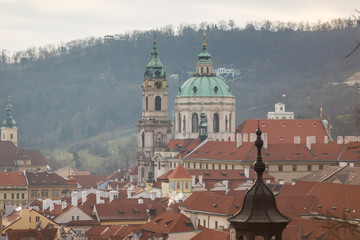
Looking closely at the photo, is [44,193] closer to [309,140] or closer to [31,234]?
[309,140]

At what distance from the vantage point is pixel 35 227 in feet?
304

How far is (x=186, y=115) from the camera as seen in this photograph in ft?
506

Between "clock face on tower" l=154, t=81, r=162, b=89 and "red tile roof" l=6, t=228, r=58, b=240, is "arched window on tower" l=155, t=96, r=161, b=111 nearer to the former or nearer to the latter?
"clock face on tower" l=154, t=81, r=162, b=89

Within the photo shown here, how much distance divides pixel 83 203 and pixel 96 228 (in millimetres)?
14968

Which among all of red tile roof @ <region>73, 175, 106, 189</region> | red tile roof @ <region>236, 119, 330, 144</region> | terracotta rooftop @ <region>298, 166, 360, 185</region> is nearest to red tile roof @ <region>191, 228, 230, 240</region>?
terracotta rooftop @ <region>298, 166, 360, 185</region>

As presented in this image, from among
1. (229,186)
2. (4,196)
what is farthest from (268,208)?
(4,196)

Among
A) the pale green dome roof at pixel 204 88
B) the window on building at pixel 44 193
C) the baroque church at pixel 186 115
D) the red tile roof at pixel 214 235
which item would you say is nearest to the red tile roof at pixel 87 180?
the baroque church at pixel 186 115

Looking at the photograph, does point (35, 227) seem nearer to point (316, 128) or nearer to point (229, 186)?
point (229, 186)

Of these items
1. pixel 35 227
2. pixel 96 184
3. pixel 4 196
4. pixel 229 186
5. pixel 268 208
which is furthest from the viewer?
pixel 96 184

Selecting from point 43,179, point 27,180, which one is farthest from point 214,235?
point 43,179

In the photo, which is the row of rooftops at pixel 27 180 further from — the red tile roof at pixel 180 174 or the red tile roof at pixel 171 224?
the red tile roof at pixel 171 224

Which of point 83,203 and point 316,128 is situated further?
point 316,128

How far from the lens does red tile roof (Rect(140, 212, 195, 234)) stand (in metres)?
87.5

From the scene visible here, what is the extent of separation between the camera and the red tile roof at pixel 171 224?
8747cm
